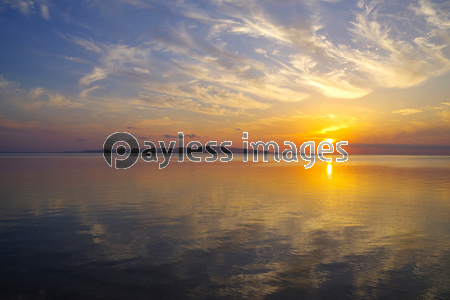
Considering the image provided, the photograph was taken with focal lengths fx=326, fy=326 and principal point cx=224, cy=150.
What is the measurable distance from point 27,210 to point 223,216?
934cm

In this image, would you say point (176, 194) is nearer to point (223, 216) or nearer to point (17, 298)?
point (223, 216)

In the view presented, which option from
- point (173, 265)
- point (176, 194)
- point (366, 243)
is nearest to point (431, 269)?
point (366, 243)

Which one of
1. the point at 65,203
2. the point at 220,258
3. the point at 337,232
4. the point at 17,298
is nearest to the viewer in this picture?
the point at 17,298

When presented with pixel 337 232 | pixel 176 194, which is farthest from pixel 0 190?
pixel 337 232

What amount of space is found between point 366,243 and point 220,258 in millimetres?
4896

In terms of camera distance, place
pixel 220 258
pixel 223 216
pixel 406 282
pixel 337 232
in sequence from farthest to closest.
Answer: pixel 223 216 → pixel 337 232 → pixel 220 258 → pixel 406 282

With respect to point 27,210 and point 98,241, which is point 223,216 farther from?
point 27,210

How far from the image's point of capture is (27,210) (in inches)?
609

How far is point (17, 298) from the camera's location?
6.58 metres

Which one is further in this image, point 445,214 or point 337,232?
point 445,214

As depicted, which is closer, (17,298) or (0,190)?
(17,298)

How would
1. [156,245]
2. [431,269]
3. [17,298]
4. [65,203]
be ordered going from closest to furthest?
[17,298] < [431,269] < [156,245] < [65,203]

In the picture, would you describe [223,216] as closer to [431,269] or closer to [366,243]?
[366,243]

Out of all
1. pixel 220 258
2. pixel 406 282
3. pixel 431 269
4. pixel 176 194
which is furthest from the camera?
pixel 176 194
